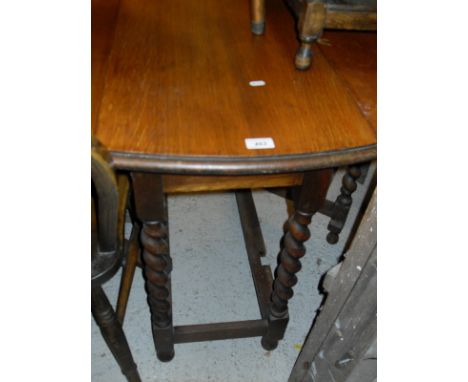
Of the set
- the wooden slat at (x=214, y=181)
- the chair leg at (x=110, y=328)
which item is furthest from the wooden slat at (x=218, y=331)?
the wooden slat at (x=214, y=181)

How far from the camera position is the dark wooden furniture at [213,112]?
0.66 m

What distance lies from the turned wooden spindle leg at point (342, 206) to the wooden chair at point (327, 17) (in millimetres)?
614

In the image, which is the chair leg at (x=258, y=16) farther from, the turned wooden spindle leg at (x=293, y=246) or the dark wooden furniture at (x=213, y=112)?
the turned wooden spindle leg at (x=293, y=246)

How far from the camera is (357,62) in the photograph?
93 cm

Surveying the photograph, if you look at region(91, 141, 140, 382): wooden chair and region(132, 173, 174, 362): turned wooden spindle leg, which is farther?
region(132, 173, 174, 362): turned wooden spindle leg

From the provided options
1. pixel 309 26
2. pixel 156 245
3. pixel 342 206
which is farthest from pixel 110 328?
pixel 342 206

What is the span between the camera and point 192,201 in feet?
5.63

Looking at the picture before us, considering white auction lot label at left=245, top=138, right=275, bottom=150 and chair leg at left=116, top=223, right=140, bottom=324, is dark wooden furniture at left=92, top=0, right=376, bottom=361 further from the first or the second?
chair leg at left=116, top=223, right=140, bottom=324

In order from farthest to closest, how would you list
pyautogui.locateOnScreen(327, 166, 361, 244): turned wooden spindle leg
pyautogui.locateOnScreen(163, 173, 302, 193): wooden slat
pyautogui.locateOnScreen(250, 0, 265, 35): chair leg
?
pyautogui.locateOnScreen(327, 166, 361, 244): turned wooden spindle leg → pyautogui.locateOnScreen(250, 0, 265, 35): chair leg → pyautogui.locateOnScreen(163, 173, 302, 193): wooden slat

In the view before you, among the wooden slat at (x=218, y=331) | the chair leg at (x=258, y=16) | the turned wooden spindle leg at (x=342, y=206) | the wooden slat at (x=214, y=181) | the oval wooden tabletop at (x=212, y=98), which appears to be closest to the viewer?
the oval wooden tabletop at (x=212, y=98)

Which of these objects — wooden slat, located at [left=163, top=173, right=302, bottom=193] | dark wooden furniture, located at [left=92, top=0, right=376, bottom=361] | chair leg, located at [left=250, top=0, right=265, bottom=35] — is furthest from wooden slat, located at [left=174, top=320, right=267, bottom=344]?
chair leg, located at [left=250, top=0, right=265, bottom=35]

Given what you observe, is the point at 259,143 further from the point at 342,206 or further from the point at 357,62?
the point at 342,206

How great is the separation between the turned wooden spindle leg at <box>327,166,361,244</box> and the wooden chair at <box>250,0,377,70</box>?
2.01ft

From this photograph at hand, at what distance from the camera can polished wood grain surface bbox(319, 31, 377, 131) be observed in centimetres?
81
